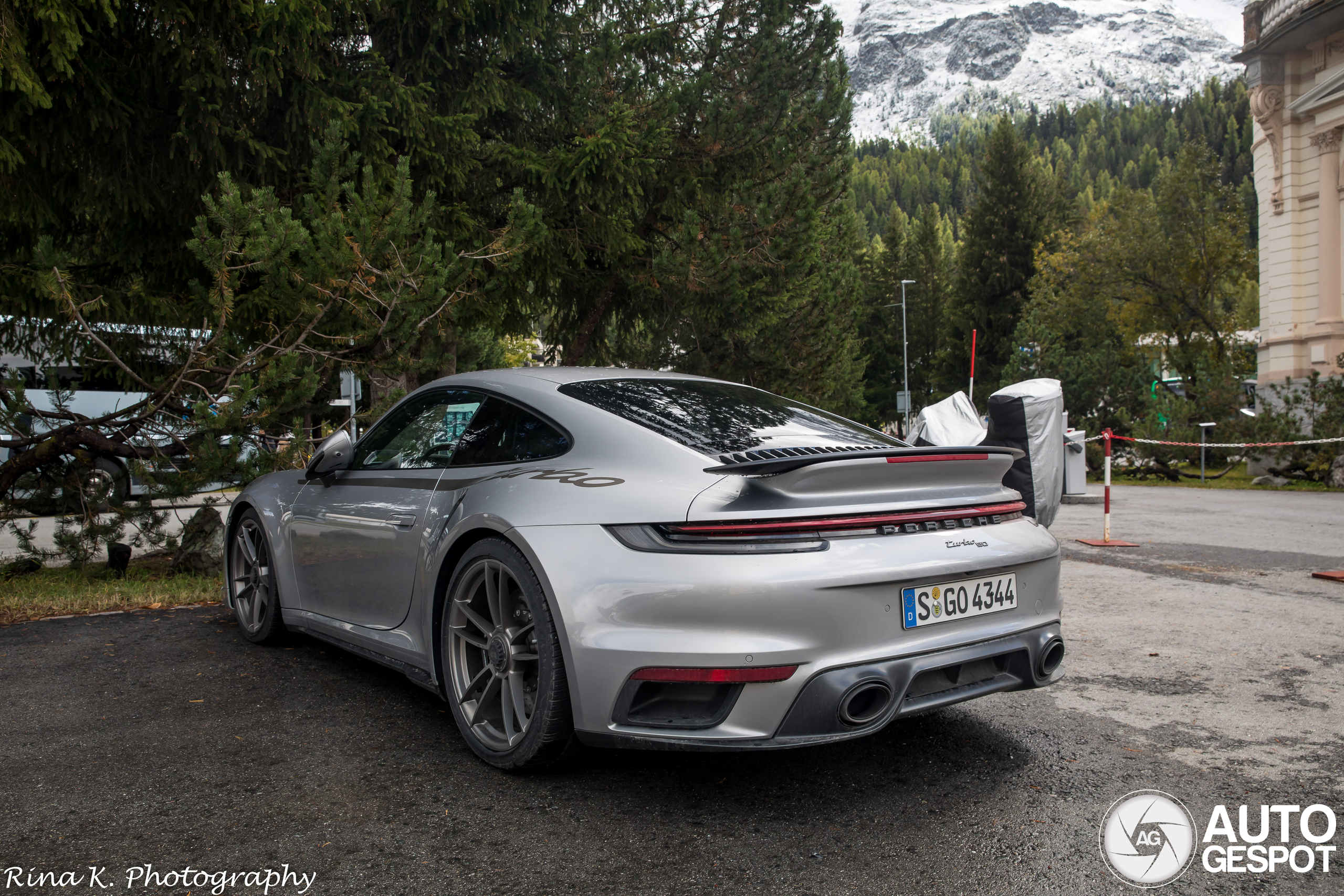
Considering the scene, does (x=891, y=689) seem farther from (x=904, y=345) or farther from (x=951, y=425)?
(x=904, y=345)

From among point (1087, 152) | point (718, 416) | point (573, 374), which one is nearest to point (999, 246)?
point (573, 374)

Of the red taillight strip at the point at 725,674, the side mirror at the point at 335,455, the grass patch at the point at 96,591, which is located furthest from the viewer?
the grass patch at the point at 96,591

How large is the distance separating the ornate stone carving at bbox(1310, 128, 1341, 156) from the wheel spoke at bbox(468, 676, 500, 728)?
27.5m

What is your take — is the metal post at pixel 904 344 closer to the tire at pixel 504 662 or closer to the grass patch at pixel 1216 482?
the grass patch at pixel 1216 482

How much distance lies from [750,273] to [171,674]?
31.7 ft

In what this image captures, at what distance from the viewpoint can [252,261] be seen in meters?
6.26

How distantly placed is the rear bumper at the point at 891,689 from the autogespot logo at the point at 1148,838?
1.41 ft

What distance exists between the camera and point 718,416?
3.53 meters

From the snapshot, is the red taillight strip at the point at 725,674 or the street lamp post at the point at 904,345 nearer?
the red taillight strip at the point at 725,674

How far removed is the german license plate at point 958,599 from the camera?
2832 mm

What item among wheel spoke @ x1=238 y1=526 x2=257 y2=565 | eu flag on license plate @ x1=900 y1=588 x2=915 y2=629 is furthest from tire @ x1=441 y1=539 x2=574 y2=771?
wheel spoke @ x1=238 y1=526 x2=257 y2=565

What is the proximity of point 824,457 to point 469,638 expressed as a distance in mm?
1389

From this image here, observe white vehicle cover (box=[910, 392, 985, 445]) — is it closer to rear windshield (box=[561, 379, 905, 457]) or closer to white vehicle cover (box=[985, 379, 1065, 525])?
white vehicle cover (box=[985, 379, 1065, 525])

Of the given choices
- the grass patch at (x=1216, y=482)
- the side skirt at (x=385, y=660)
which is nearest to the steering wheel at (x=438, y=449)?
the side skirt at (x=385, y=660)
